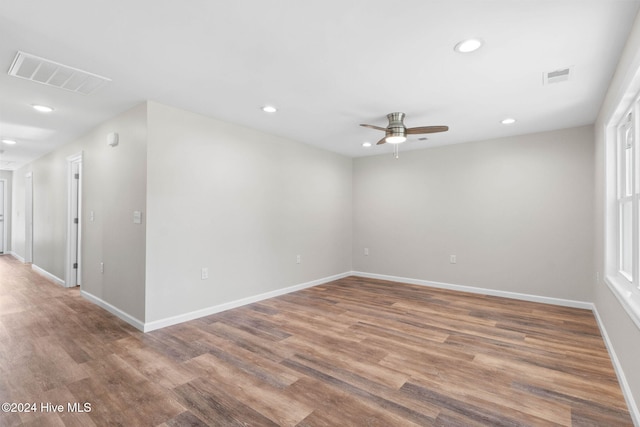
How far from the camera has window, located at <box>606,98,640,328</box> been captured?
2.07 metres

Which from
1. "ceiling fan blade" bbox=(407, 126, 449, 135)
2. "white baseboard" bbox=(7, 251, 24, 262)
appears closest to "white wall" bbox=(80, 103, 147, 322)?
"ceiling fan blade" bbox=(407, 126, 449, 135)

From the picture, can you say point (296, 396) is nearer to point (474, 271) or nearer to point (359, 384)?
point (359, 384)

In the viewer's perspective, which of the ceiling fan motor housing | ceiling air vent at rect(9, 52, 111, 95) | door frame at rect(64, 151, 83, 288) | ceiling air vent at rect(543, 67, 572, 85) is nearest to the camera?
ceiling air vent at rect(9, 52, 111, 95)

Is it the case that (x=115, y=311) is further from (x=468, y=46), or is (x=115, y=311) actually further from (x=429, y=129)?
(x=468, y=46)

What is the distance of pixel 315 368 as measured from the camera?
2.46 metres

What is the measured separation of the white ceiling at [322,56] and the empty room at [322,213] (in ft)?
0.07

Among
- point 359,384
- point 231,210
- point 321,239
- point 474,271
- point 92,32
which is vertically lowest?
point 359,384

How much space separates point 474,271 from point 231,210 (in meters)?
3.81

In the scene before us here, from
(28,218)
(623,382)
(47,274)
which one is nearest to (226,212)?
(623,382)

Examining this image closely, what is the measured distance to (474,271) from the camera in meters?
4.91

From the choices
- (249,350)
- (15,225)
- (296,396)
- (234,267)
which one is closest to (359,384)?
(296,396)

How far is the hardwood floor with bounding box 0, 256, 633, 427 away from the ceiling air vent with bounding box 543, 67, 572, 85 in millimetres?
2372

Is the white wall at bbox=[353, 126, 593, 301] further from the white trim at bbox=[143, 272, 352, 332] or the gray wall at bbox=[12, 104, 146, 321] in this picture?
the gray wall at bbox=[12, 104, 146, 321]

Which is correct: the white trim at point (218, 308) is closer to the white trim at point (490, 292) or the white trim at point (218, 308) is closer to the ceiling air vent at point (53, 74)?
the white trim at point (490, 292)
